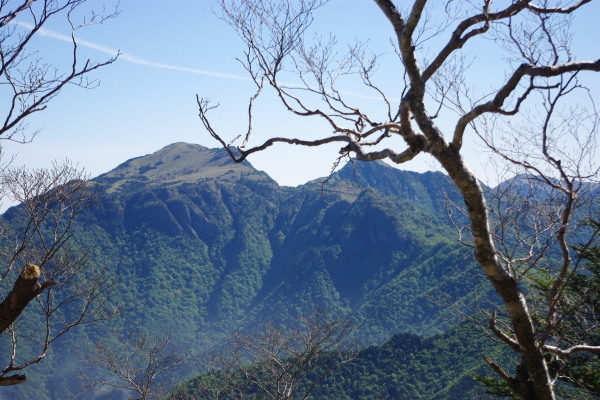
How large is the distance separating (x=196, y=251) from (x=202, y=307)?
18.2 m

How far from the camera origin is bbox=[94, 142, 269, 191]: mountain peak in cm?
12900

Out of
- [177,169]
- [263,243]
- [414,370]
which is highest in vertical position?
[177,169]

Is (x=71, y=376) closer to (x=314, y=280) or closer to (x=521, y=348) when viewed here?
(x=314, y=280)

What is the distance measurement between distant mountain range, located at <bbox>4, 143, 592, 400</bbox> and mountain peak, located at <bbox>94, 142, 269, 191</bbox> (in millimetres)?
516

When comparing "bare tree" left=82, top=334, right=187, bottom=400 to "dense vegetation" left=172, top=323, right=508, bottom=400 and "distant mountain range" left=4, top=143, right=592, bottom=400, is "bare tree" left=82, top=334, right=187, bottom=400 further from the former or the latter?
"distant mountain range" left=4, top=143, right=592, bottom=400

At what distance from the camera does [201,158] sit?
14700 centimetres

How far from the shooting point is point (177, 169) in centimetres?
14088

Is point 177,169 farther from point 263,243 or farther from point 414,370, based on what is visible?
point 414,370

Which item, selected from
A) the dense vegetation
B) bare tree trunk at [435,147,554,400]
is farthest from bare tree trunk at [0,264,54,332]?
the dense vegetation

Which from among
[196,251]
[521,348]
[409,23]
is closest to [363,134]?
[409,23]

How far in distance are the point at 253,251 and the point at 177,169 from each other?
3500cm

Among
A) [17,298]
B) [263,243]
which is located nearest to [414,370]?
[17,298]

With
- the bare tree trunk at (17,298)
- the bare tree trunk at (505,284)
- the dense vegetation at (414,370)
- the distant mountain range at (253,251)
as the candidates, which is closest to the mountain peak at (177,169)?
the distant mountain range at (253,251)

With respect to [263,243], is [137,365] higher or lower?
lower
